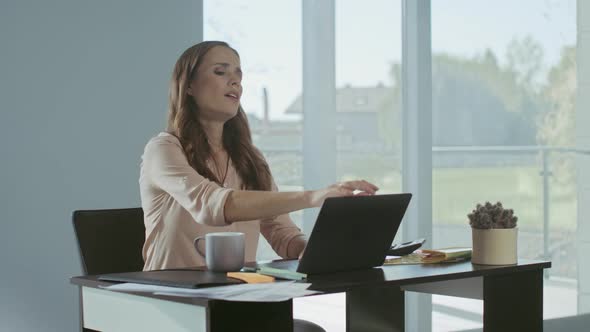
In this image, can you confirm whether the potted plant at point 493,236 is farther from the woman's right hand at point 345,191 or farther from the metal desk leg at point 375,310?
the woman's right hand at point 345,191

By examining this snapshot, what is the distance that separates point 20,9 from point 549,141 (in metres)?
2.81

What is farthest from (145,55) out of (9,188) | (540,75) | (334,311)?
(540,75)

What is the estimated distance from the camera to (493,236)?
6.59 feet

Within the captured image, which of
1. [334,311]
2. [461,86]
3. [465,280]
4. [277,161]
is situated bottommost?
[334,311]

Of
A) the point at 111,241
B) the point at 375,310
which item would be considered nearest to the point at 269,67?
the point at 111,241

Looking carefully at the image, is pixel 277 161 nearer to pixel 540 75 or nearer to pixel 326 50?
pixel 326 50

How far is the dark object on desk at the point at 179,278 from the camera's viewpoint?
1555mm

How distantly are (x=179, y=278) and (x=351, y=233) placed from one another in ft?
1.20

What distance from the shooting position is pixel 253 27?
11.7 ft

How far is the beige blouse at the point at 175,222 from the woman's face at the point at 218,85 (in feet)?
0.46

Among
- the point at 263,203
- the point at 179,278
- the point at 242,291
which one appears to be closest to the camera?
the point at 242,291

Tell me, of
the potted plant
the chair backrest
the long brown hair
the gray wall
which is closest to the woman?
the long brown hair

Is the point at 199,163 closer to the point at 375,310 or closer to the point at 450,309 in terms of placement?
the point at 375,310

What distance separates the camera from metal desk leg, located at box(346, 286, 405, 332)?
208 centimetres
